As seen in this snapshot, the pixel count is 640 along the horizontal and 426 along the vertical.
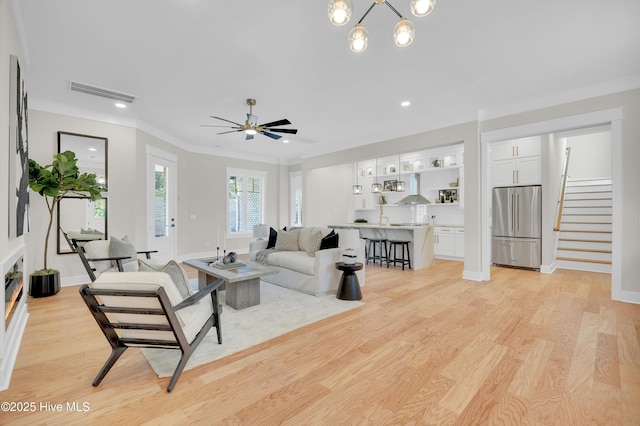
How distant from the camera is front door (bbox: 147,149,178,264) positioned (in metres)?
5.95

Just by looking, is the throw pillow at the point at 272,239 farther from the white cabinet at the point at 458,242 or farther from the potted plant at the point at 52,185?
the white cabinet at the point at 458,242

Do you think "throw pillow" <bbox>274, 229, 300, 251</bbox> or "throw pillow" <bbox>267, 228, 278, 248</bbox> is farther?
"throw pillow" <bbox>267, 228, 278, 248</bbox>

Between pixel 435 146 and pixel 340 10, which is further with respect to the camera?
pixel 435 146

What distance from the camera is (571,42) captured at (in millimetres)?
3014

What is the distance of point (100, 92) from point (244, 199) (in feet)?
15.5

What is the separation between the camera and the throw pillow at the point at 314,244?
15.2 feet

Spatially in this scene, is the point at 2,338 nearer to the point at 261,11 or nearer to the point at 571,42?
the point at 261,11

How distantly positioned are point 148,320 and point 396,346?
6.55 ft

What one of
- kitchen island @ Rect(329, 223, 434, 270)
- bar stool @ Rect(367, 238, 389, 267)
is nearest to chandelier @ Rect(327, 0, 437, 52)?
kitchen island @ Rect(329, 223, 434, 270)

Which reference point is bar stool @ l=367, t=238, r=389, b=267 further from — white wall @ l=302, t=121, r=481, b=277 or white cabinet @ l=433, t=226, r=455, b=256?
white wall @ l=302, t=121, r=481, b=277

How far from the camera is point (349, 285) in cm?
398

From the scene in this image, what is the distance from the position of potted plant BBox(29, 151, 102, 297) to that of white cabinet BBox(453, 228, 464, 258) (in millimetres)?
7243

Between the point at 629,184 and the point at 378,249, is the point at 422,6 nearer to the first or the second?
the point at 629,184

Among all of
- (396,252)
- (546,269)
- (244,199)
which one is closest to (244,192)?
(244,199)
